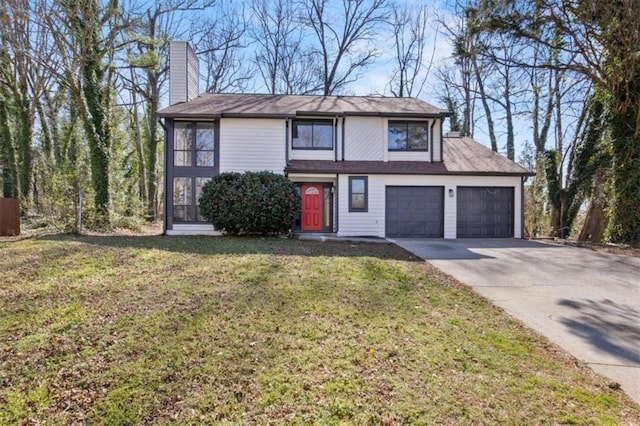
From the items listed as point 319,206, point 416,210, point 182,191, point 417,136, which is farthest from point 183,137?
point 416,210

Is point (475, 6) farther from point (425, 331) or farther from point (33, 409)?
point (33, 409)

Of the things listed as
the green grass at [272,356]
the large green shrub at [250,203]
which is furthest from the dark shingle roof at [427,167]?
the green grass at [272,356]

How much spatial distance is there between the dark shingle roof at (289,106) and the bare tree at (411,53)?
1013 cm

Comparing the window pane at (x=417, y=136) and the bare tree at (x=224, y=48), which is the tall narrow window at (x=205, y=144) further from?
the bare tree at (x=224, y=48)

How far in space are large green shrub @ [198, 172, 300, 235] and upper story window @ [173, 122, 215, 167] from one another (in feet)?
7.21

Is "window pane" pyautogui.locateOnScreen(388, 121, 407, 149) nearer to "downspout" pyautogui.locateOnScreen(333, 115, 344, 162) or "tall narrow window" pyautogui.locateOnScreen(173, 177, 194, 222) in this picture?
"downspout" pyautogui.locateOnScreen(333, 115, 344, 162)

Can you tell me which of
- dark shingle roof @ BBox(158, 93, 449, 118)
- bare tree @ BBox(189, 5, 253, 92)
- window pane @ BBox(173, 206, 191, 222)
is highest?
bare tree @ BBox(189, 5, 253, 92)

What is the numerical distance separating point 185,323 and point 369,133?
477 inches

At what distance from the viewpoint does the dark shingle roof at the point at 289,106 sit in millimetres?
14008

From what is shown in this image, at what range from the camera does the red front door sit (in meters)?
14.6

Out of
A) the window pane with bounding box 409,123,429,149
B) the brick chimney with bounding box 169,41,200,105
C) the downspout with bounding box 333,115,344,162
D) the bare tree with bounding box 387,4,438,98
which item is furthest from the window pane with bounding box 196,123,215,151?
the bare tree with bounding box 387,4,438,98

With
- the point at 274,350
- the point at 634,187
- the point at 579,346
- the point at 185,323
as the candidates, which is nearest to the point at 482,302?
the point at 579,346

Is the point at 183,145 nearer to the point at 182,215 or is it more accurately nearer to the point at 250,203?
the point at 182,215

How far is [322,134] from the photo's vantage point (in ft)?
49.3
